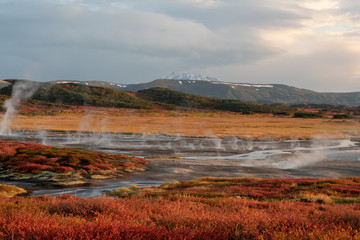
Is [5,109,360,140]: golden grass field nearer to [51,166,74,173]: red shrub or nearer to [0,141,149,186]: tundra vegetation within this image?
[0,141,149,186]: tundra vegetation

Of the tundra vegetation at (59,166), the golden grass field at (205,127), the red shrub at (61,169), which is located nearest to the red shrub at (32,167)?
the tundra vegetation at (59,166)

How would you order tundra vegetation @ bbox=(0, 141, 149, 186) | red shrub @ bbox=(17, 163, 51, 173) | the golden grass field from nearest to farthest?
1. tundra vegetation @ bbox=(0, 141, 149, 186)
2. red shrub @ bbox=(17, 163, 51, 173)
3. the golden grass field

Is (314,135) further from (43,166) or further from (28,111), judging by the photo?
(28,111)

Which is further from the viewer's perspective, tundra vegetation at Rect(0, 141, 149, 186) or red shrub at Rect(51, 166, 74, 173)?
red shrub at Rect(51, 166, 74, 173)

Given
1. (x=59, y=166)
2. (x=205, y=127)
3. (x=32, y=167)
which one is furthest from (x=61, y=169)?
(x=205, y=127)

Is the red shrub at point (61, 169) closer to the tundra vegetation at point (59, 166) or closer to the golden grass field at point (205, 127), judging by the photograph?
the tundra vegetation at point (59, 166)

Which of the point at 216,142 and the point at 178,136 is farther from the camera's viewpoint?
the point at 178,136

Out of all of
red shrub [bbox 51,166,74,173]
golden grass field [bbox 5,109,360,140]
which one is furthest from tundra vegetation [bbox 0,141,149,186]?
golden grass field [bbox 5,109,360,140]

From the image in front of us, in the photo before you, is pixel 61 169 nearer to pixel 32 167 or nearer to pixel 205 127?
pixel 32 167

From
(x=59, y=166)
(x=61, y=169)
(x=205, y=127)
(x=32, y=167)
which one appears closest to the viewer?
(x=61, y=169)

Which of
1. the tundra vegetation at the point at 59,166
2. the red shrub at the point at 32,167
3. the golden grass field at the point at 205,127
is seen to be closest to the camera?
the tundra vegetation at the point at 59,166

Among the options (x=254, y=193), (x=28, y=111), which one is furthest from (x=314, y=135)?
(x=28, y=111)

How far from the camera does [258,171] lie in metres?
36.6

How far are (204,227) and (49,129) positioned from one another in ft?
285
